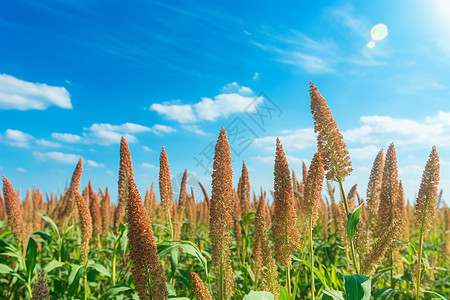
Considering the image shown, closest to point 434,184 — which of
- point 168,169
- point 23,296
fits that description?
point 168,169

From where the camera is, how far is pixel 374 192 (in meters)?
4.09

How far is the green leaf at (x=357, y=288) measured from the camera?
1.98 meters

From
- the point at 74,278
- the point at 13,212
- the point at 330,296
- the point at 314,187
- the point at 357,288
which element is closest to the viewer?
the point at 357,288

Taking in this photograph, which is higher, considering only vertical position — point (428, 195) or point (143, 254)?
point (428, 195)

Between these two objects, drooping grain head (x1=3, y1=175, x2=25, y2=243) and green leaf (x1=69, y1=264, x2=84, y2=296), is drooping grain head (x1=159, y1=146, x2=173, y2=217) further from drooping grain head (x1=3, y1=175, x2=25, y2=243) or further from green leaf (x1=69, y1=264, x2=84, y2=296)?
drooping grain head (x1=3, y1=175, x2=25, y2=243)

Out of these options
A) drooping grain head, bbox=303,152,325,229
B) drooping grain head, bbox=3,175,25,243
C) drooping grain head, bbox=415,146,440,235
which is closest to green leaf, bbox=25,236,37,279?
drooping grain head, bbox=3,175,25,243

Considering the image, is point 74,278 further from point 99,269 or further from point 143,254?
point 143,254

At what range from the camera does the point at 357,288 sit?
2.02 meters

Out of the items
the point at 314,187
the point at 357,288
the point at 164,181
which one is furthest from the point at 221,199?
the point at 164,181

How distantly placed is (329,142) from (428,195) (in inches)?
59.1

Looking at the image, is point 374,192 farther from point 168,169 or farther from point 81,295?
point 81,295

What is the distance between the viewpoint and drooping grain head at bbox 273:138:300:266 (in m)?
2.54

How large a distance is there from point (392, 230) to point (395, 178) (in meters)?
1.03

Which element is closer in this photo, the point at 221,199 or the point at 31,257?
the point at 221,199
